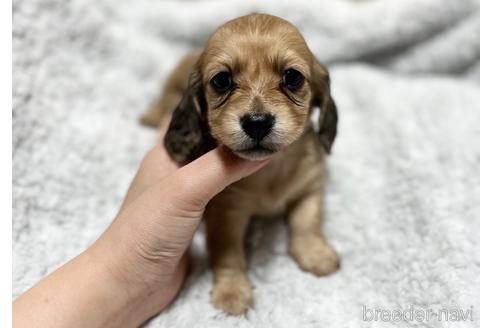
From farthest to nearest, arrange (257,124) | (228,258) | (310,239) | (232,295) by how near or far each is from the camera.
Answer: (310,239) → (228,258) → (232,295) → (257,124)

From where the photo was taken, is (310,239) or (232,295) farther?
(310,239)

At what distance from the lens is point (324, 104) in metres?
1.98

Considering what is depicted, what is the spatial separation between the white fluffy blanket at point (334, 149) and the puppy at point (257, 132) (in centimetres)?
11

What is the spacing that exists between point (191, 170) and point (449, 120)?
5.76ft

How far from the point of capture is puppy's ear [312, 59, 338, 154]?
6.40 ft

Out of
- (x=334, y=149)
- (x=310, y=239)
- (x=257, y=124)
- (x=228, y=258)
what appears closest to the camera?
(x=257, y=124)

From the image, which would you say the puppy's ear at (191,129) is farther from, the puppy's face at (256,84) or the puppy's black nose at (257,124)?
the puppy's black nose at (257,124)

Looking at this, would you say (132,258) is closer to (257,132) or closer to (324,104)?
(257,132)

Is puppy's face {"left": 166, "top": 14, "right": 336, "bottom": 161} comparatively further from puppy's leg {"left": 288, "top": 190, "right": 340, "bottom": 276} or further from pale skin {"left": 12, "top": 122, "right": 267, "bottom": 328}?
puppy's leg {"left": 288, "top": 190, "right": 340, "bottom": 276}

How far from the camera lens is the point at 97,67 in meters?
2.86

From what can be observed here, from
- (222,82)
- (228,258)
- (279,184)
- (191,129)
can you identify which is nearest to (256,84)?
(222,82)

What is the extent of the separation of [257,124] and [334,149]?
1.22 m

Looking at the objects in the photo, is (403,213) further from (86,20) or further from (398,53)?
(86,20)
